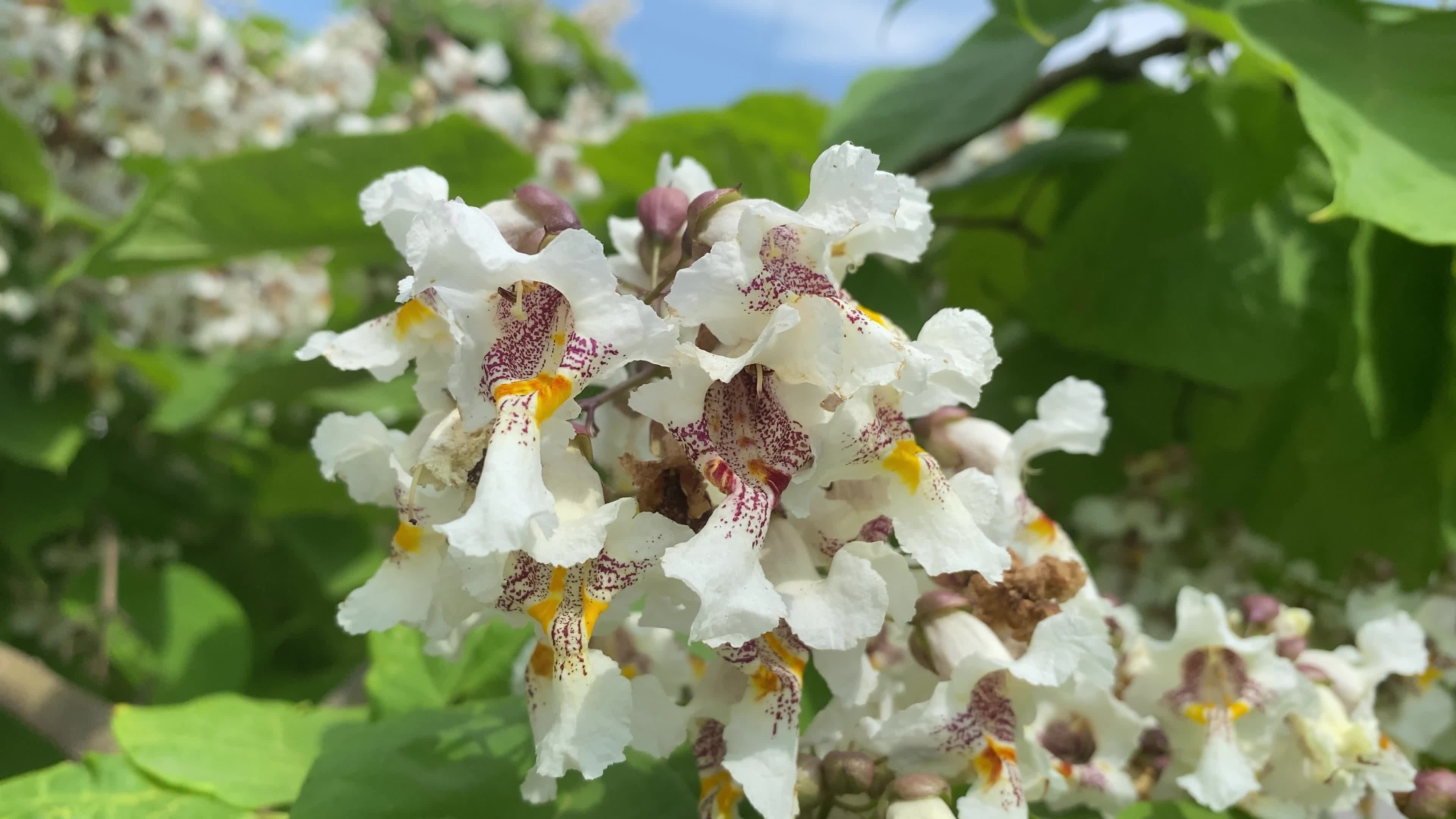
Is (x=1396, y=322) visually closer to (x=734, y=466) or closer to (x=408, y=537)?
(x=734, y=466)

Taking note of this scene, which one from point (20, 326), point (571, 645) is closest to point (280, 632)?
point (20, 326)

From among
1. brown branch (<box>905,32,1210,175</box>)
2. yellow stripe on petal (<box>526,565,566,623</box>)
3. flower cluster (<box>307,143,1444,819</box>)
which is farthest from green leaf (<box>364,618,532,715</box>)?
brown branch (<box>905,32,1210,175</box>)

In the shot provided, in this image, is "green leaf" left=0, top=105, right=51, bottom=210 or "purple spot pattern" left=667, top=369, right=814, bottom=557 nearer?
"purple spot pattern" left=667, top=369, right=814, bottom=557

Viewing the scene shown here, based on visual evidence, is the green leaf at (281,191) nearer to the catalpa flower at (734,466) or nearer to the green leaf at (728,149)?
the green leaf at (728,149)

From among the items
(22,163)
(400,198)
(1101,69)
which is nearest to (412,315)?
(400,198)

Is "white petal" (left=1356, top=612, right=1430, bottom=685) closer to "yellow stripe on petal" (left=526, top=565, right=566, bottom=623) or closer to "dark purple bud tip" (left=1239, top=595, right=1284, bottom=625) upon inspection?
"dark purple bud tip" (left=1239, top=595, right=1284, bottom=625)

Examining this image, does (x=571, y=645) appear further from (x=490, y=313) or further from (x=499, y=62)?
(x=499, y=62)
